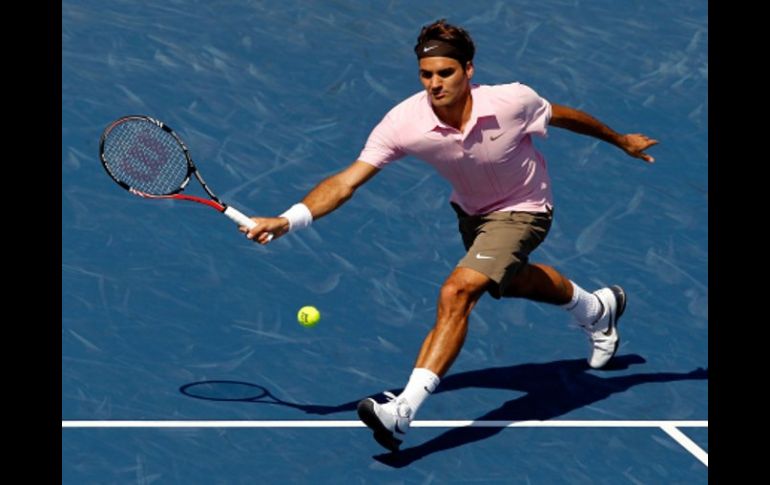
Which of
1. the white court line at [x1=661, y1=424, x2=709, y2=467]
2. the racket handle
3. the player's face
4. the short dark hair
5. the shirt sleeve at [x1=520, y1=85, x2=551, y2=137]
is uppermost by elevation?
the short dark hair

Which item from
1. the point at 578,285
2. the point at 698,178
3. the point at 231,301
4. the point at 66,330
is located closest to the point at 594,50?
the point at 698,178

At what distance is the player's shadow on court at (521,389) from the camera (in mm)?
8875

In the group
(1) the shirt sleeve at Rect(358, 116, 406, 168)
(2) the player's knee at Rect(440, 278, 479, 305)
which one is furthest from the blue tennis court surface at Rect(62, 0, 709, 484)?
(1) the shirt sleeve at Rect(358, 116, 406, 168)

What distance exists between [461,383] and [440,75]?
1798 mm

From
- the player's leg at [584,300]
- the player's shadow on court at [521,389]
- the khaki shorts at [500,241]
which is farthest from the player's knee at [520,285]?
the player's shadow on court at [521,389]

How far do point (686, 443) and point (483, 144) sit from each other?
5.97 ft

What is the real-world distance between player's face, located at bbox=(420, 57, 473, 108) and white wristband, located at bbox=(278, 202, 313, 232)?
2.77 ft

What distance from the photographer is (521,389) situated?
374 inches

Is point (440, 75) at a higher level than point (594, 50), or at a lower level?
higher

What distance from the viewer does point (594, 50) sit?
13.5m

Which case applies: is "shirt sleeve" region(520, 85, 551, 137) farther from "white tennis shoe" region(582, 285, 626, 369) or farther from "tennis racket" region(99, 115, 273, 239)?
"tennis racket" region(99, 115, 273, 239)

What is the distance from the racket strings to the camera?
9117 mm

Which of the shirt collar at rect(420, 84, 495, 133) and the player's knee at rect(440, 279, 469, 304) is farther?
the shirt collar at rect(420, 84, 495, 133)

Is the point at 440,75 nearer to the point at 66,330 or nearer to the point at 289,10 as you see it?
the point at 66,330
